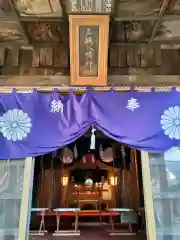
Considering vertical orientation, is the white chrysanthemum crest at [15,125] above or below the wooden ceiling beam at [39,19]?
below

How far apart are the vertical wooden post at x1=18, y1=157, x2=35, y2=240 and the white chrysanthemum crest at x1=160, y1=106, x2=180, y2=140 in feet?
6.77

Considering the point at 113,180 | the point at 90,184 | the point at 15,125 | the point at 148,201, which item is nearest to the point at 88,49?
the point at 15,125

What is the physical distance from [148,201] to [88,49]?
2.34m

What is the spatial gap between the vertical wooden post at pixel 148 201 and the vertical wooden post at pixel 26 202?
1637 millimetres

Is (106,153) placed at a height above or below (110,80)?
below

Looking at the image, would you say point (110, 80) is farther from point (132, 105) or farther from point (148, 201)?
point (148, 201)

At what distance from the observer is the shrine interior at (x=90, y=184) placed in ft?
25.9

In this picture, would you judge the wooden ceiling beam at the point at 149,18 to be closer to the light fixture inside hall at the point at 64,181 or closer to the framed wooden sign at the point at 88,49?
the framed wooden sign at the point at 88,49

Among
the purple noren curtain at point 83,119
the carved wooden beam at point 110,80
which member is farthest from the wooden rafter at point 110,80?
the purple noren curtain at point 83,119

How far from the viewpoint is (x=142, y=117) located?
4.05 m

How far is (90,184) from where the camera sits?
447 inches

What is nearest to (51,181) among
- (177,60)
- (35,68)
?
(35,68)

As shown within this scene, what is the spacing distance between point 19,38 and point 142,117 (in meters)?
2.41

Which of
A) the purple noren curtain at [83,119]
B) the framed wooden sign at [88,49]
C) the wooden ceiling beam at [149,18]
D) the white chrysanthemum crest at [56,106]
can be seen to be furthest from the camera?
the white chrysanthemum crest at [56,106]
